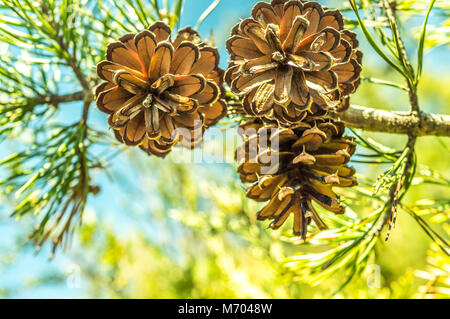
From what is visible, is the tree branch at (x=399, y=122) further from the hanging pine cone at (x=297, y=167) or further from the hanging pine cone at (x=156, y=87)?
the hanging pine cone at (x=156, y=87)

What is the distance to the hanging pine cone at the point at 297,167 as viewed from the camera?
47cm

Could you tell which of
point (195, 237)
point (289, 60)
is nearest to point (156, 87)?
point (289, 60)

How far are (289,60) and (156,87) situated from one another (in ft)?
0.55

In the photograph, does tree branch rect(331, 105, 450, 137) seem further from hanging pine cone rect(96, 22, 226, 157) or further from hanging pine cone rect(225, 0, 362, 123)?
hanging pine cone rect(96, 22, 226, 157)

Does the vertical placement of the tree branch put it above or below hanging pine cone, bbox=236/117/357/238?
above

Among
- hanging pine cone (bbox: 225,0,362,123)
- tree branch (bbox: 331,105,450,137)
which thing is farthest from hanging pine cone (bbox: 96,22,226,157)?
tree branch (bbox: 331,105,450,137)

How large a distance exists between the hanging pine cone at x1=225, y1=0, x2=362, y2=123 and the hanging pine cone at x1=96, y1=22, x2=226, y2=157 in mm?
44

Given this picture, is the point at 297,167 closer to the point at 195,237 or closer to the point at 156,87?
the point at 156,87

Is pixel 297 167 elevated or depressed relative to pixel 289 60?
depressed

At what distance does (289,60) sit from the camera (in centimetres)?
46

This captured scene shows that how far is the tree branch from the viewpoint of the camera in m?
0.55

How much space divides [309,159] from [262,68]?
122 millimetres

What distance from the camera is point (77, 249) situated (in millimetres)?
1818

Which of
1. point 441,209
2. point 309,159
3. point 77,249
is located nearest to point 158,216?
point 77,249
